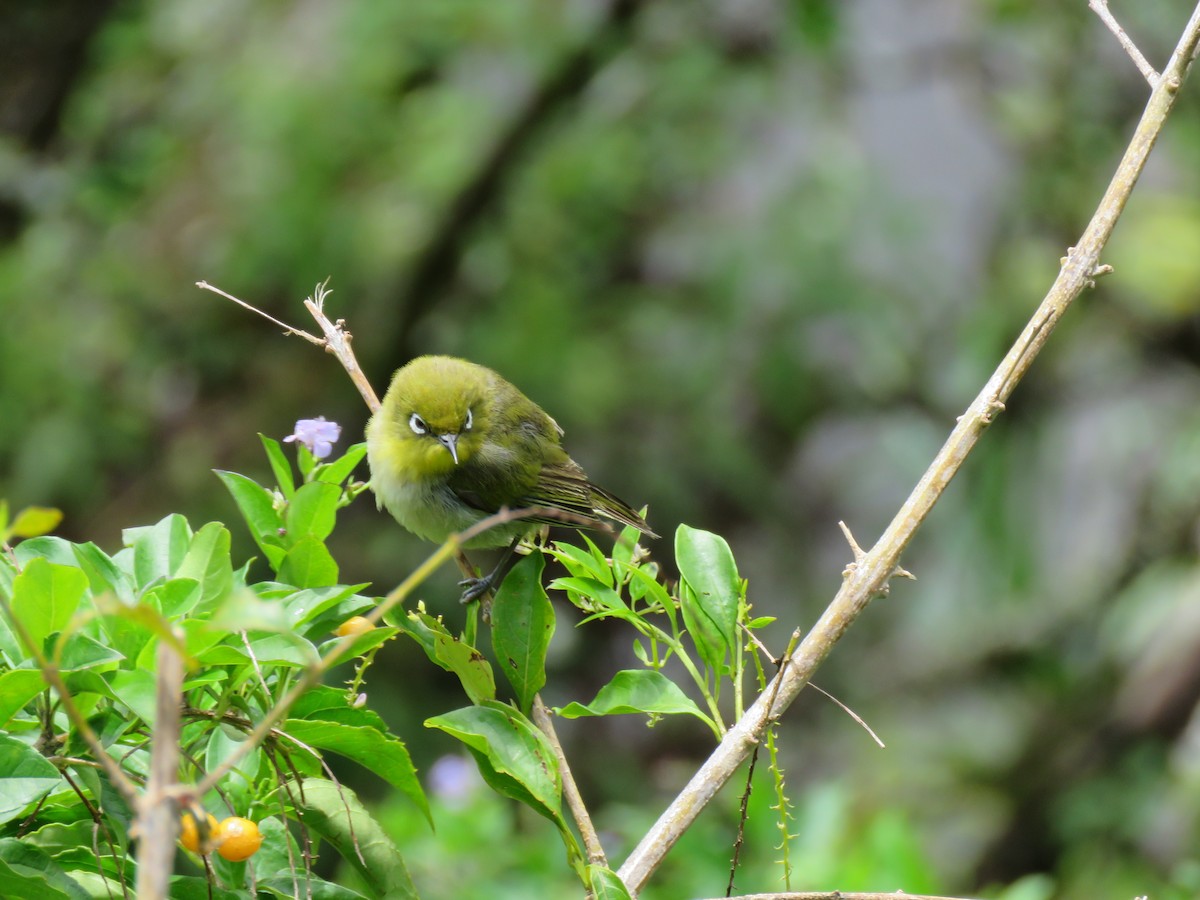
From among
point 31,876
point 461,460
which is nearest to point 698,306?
point 461,460

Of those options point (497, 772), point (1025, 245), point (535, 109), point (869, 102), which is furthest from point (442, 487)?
point (869, 102)

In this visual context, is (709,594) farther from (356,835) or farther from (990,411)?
(356,835)

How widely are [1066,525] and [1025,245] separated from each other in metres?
2.46

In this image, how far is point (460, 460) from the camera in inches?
132

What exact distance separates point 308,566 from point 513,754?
1.21 ft

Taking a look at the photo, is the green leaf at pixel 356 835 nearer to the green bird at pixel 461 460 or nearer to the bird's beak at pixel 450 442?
the green bird at pixel 461 460

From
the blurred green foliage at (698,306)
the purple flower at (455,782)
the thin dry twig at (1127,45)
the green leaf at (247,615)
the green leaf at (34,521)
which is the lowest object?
the purple flower at (455,782)

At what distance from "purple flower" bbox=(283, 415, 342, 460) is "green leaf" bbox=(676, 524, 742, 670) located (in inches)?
25.9

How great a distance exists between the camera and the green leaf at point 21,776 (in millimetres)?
1346

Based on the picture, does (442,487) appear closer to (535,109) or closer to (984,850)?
(535,109)

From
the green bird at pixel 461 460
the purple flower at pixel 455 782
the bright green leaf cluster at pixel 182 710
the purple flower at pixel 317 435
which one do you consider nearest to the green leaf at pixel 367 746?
the bright green leaf cluster at pixel 182 710

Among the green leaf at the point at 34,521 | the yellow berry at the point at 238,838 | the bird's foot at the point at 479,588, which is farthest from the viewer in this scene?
A: the bird's foot at the point at 479,588

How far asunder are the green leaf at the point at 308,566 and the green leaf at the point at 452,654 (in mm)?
125

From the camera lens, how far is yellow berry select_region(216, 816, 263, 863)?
57.6 inches
